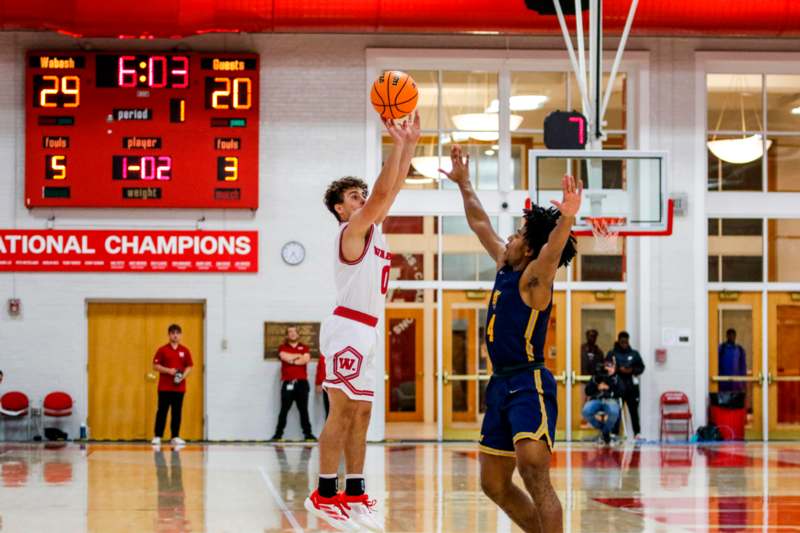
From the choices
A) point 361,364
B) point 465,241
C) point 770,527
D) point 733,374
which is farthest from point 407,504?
point 733,374

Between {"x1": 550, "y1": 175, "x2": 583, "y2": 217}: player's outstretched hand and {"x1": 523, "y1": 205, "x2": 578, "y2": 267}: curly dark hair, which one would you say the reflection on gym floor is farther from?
{"x1": 550, "y1": 175, "x2": 583, "y2": 217}: player's outstretched hand

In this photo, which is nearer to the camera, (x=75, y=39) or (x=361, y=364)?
(x=361, y=364)

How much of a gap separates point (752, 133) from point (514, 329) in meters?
15.6

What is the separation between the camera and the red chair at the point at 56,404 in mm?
20250

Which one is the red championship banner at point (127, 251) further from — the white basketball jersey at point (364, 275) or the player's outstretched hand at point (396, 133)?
the player's outstretched hand at point (396, 133)

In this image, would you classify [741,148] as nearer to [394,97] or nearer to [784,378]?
[784,378]

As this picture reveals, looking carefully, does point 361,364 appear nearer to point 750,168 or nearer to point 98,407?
point 98,407

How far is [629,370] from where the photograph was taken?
20.6m

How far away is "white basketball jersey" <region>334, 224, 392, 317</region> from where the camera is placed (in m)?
7.75

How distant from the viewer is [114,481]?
13477mm

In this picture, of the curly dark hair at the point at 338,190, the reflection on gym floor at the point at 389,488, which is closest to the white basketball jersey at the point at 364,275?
the curly dark hair at the point at 338,190

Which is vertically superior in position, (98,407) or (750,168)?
(750,168)

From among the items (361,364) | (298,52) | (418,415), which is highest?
(298,52)

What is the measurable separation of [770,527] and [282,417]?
1144 cm
